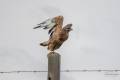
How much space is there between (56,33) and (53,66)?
1.70 ft

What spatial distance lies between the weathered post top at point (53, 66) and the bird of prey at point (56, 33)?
0.23 m

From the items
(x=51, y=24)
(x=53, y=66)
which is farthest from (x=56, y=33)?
(x=53, y=66)

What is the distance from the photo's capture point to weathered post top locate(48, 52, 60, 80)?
4.31m

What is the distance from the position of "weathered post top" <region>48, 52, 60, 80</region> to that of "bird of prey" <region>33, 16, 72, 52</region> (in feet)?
0.77

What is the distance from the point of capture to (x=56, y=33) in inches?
182

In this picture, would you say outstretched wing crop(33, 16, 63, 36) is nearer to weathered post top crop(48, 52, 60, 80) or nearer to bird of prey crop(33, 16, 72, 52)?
bird of prey crop(33, 16, 72, 52)

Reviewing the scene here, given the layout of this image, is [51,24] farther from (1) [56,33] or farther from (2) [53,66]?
(2) [53,66]

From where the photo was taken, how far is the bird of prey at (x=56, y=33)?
4.59 meters

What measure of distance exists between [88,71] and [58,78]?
140 inches

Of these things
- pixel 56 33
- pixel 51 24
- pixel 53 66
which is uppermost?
pixel 51 24

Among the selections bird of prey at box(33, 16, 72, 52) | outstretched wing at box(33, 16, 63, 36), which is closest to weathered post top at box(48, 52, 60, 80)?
bird of prey at box(33, 16, 72, 52)

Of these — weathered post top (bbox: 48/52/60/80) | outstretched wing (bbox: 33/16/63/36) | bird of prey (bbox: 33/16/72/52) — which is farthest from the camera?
outstretched wing (bbox: 33/16/63/36)

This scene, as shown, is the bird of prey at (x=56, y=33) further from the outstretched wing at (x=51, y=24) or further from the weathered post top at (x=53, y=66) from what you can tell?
the weathered post top at (x=53, y=66)

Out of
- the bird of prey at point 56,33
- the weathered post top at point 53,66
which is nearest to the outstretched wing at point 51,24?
the bird of prey at point 56,33
